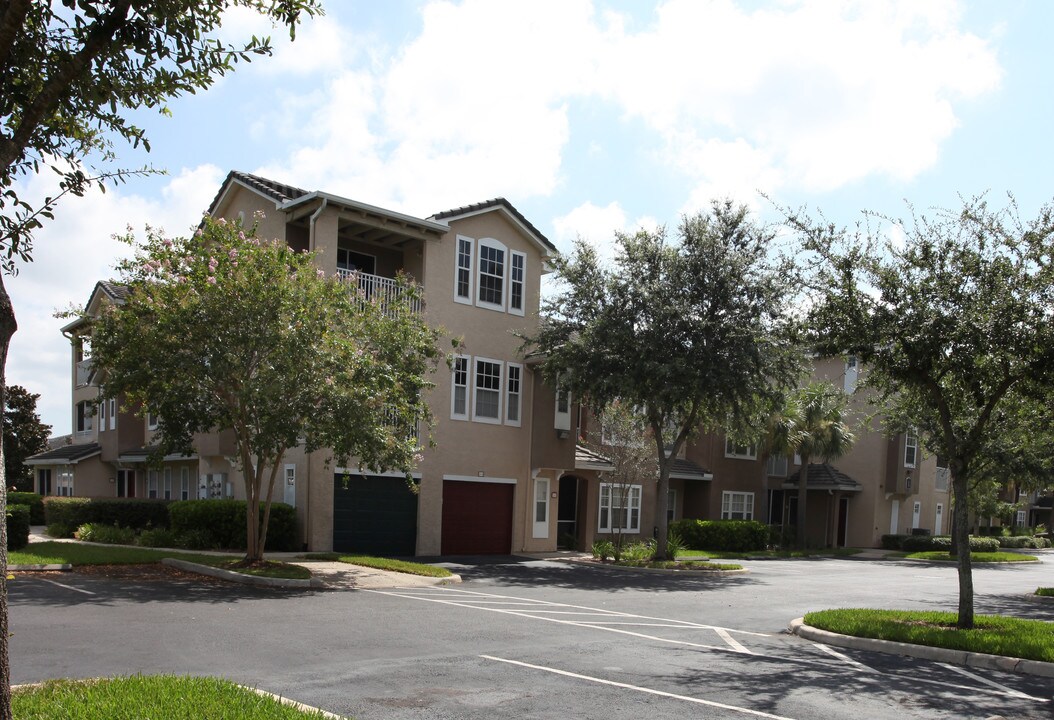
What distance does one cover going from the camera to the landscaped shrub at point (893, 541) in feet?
146

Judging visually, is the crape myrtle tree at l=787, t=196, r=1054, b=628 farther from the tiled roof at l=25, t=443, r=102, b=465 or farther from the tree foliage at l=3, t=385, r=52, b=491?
the tree foliage at l=3, t=385, r=52, b=491

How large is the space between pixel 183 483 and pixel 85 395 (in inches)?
378

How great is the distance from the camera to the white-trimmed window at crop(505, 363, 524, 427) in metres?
29.0

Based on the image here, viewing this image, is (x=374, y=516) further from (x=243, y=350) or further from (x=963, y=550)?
(x=963, y=550)

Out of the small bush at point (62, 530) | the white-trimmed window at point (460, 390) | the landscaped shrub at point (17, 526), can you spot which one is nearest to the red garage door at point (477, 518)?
the white-trimmed window at point (460, 390)

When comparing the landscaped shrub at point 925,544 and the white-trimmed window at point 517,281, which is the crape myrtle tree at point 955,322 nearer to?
the white-trimmed window at point 517,281

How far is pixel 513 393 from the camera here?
29.2 metres

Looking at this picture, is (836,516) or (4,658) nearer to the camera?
(4,658)

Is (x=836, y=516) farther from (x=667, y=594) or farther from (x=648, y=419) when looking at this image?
(x=667, y=594)

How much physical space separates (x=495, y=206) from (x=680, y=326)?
6.75m

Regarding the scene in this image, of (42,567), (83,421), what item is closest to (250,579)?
(42,567)

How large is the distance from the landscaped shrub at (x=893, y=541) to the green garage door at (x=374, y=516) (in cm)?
2715

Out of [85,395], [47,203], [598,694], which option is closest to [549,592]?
[598,694]

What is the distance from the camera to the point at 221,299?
683 inches
